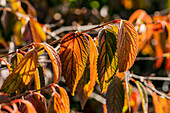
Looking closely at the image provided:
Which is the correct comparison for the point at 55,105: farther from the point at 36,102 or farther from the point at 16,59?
the point at 16,59

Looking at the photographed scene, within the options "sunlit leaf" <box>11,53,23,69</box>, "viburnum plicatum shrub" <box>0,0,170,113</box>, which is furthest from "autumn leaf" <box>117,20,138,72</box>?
"sunlit leaf" <box>11,53,23,69</box>

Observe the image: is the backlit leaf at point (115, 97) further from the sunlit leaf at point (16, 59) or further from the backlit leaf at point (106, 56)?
the sunlit leaf at point (16, 59)

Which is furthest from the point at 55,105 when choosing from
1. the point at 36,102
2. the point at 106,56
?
the point at 106,56

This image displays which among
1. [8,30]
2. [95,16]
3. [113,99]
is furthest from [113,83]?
[95,16]

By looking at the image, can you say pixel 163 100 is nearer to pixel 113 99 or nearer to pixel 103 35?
pixel 113 99

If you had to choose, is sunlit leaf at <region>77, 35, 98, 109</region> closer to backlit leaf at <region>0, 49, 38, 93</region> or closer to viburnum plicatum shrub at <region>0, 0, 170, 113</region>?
viburnum plicatum shrub at <region>0, 0, 170, 113</region>
